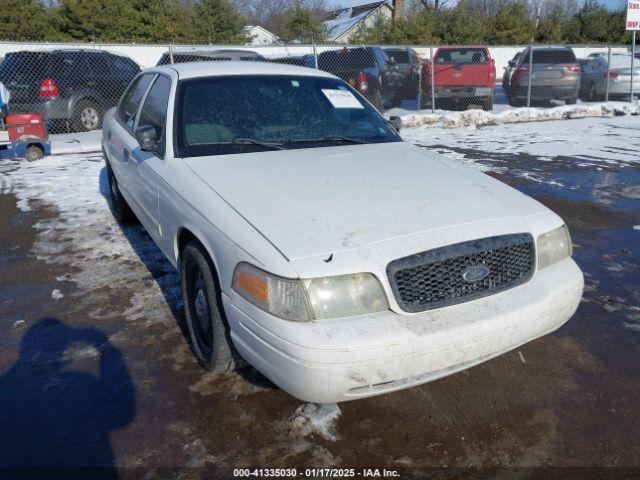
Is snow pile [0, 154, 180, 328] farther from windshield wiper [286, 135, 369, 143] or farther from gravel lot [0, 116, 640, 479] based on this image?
windshield wiper [286, 135, 369, 143]

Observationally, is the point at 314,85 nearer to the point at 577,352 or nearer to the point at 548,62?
the point at 577,352

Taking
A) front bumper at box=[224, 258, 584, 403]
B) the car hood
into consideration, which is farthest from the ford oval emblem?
the car hood

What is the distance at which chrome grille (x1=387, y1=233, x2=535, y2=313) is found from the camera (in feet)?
7.61

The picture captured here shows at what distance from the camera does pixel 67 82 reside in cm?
1089

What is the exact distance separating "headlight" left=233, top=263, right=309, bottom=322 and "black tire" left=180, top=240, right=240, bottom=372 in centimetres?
42

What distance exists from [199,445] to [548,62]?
51.2 ft

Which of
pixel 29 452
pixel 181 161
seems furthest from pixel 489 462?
pixel 181 161

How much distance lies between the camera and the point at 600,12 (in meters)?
36.9

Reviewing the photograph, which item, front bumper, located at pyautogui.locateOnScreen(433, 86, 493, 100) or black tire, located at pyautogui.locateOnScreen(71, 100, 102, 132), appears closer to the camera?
black tire, located at pyautogui.locateOnScreen(71, 100, 102, 132)

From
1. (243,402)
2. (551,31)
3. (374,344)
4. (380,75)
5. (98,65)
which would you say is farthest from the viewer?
(551,31)

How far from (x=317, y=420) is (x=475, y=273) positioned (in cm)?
102

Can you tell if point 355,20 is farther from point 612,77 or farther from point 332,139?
point 332,139

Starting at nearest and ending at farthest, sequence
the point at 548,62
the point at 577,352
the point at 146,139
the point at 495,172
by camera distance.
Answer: the point at 577,352 → the point at 146,139 → the point at 495,172 → the point at 548,62

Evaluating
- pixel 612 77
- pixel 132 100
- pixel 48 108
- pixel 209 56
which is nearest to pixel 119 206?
pixel 132 100
